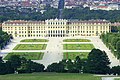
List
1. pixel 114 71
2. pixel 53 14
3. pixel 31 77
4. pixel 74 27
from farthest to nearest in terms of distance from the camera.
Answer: pixel 53 14, pixel 74 27, pixel 114 71, pixel 31 77

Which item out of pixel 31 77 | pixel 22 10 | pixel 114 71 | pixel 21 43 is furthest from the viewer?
pixel 22 10

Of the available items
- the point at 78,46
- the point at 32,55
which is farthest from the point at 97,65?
the point at 78,46

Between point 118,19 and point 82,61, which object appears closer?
point 82,61

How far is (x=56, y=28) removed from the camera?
6216 cm

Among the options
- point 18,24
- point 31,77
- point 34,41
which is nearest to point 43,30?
point 18,24

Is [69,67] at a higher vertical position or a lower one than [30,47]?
higher

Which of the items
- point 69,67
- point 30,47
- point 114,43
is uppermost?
point 69,67

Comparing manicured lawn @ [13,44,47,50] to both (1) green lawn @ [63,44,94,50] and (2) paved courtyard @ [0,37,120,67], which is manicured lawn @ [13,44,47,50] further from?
(1) green lawn @ [63,44,94,50]

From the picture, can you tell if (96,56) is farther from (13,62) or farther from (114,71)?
(13,62)

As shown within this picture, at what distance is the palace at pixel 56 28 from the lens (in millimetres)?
61969

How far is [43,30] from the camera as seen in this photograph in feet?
205

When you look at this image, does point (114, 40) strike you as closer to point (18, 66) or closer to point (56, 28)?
point (56, 28)

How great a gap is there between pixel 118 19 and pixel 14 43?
23148 mm

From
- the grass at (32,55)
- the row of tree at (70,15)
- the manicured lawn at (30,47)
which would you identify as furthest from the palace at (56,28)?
the grass at (32,55)
